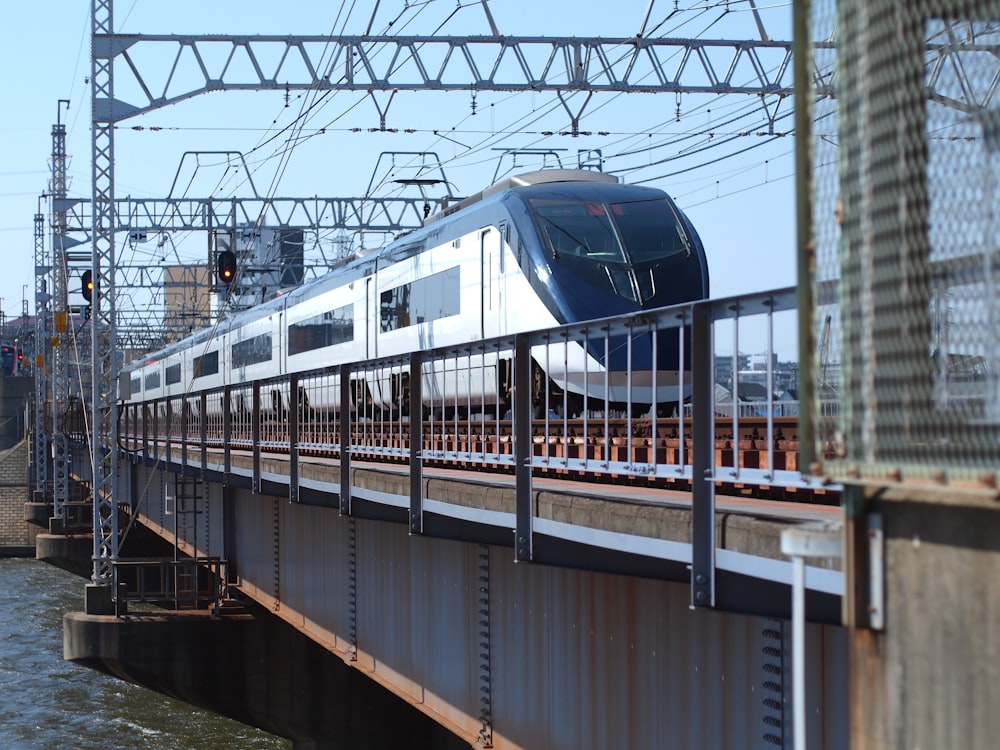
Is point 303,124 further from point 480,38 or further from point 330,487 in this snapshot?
point 330,487

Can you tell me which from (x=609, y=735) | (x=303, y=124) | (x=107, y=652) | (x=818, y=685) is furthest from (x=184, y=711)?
(x=818, y=685)

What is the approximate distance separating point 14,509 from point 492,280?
60809 mm

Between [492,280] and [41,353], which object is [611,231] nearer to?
[492,280]

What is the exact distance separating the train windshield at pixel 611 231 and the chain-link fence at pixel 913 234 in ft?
43.9

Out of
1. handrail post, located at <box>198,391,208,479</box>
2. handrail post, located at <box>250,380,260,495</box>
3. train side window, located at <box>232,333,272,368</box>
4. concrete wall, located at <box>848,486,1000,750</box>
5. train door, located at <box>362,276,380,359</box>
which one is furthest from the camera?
train side window, located at <box>232,333,272,368</box>

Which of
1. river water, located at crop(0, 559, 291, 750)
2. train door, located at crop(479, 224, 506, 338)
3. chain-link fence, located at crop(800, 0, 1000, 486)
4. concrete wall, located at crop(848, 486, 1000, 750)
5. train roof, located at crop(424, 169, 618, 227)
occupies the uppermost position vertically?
train roof, located at crop(424, 169, 618, 227)

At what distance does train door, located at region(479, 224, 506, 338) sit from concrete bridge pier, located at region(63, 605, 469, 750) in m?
9.70

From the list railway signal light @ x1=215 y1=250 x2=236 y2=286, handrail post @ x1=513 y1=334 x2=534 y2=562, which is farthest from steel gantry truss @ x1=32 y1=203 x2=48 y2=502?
handrail post @ x1=513 y1=334 x2=534 y2=562

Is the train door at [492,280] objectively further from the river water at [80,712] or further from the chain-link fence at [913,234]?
the river water at [80,712]

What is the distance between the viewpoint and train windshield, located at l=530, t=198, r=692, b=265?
18.0m

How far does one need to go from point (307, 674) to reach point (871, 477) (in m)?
24.0

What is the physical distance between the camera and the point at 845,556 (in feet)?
13.8

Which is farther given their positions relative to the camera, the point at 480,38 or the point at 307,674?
the point at 307,674

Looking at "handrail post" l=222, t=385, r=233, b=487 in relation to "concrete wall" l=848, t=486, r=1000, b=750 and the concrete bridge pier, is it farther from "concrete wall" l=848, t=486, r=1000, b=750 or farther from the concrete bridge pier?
"concrete wall" l=848, t=486, r=1000, b=750
